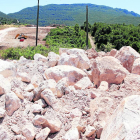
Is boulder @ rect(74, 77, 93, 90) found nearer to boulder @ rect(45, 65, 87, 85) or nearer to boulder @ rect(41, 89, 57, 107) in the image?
boulder @ rect(45, 65, 87, 85)

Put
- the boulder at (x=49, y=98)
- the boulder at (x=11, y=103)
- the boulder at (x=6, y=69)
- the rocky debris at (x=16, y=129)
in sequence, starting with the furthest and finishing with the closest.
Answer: the boulder at (x=6, y=69) → the boulder at (x=49, y=98) → the boulder at (x=11, y=103) → the rocky debris at (x=16, y=129)

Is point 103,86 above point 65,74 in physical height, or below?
below

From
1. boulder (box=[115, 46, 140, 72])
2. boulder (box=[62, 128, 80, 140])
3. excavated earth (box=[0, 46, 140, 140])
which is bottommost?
boulder (box=[62, 128, 80, 140])

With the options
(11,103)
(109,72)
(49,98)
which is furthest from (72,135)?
(109,72)

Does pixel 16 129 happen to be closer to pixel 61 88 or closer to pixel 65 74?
pixel 61 88

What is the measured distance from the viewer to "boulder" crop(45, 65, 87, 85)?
5.01 meters

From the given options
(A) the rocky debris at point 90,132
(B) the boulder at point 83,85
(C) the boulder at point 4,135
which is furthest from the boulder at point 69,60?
(C) the boulder at point 4,135

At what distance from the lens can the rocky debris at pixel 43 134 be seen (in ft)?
9.98

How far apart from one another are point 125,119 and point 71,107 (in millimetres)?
1457

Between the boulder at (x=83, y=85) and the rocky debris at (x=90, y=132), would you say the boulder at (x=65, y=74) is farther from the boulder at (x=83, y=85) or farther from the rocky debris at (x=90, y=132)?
the rocky debris at (x=90, y=132)

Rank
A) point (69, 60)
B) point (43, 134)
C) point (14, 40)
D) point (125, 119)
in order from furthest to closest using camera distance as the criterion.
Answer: point (14, 40) < point (69, 60) < point (43, 134) < point (125, 119)

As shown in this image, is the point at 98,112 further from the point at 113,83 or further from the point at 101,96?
the point at 113,83

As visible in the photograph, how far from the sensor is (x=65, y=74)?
5.06m

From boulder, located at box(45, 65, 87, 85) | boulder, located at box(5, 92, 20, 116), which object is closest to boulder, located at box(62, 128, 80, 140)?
boulder, located at box(5, 92, 20, 116)
